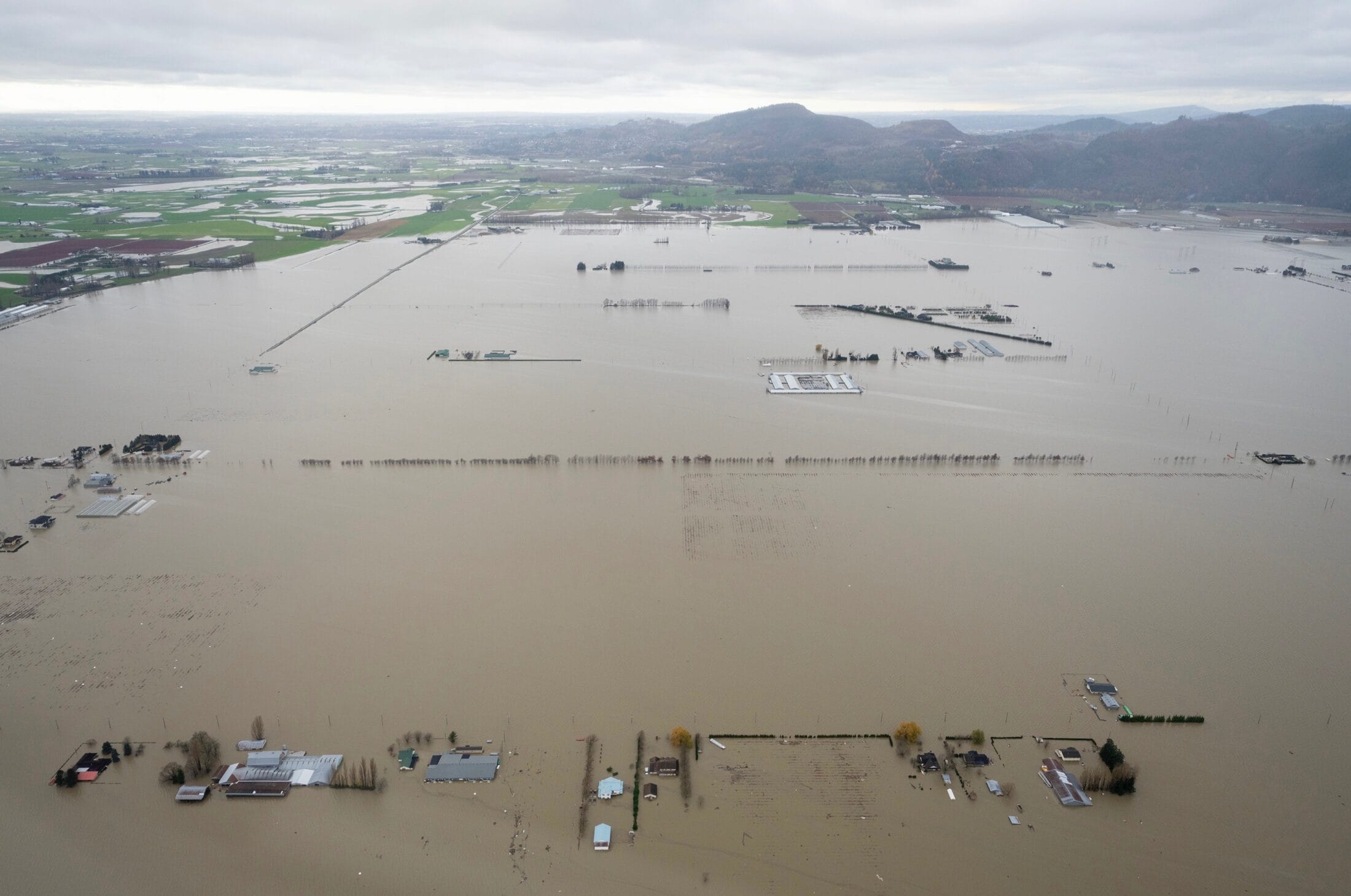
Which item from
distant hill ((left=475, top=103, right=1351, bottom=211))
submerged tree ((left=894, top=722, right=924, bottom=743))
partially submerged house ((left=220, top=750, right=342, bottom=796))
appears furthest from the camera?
distant hill ((left=475, top=103, right=1351, bottom=211))

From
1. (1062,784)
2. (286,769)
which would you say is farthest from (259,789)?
(1062,784)

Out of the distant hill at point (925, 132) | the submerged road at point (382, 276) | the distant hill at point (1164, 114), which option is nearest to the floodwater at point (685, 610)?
the submerged road at point (382, 276)

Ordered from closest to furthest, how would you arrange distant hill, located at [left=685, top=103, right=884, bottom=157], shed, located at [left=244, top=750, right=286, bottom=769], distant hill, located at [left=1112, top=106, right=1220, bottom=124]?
shed, located at [left=244, top=750, right=286, bottom=769] < distant hill, located at [left=685, top=103, right=884, bottom=157] < distant hill, located at [left=1112, top=106, right=1220, bottom=124]

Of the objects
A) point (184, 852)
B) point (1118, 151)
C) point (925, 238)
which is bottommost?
point (184, 852)

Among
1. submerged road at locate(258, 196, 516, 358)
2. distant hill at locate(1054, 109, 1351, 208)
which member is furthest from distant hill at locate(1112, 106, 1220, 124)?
submerged road at locate(258, 196, 516, 358)

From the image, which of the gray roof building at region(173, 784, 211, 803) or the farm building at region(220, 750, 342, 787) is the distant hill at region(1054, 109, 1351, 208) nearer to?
the farm building at region(220, 750, 342, 787)

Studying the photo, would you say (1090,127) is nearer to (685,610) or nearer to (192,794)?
(685,610)

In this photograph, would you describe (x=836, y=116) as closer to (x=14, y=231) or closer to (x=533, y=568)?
(x=14, y=231)

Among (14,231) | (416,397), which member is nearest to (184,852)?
(416,397)
